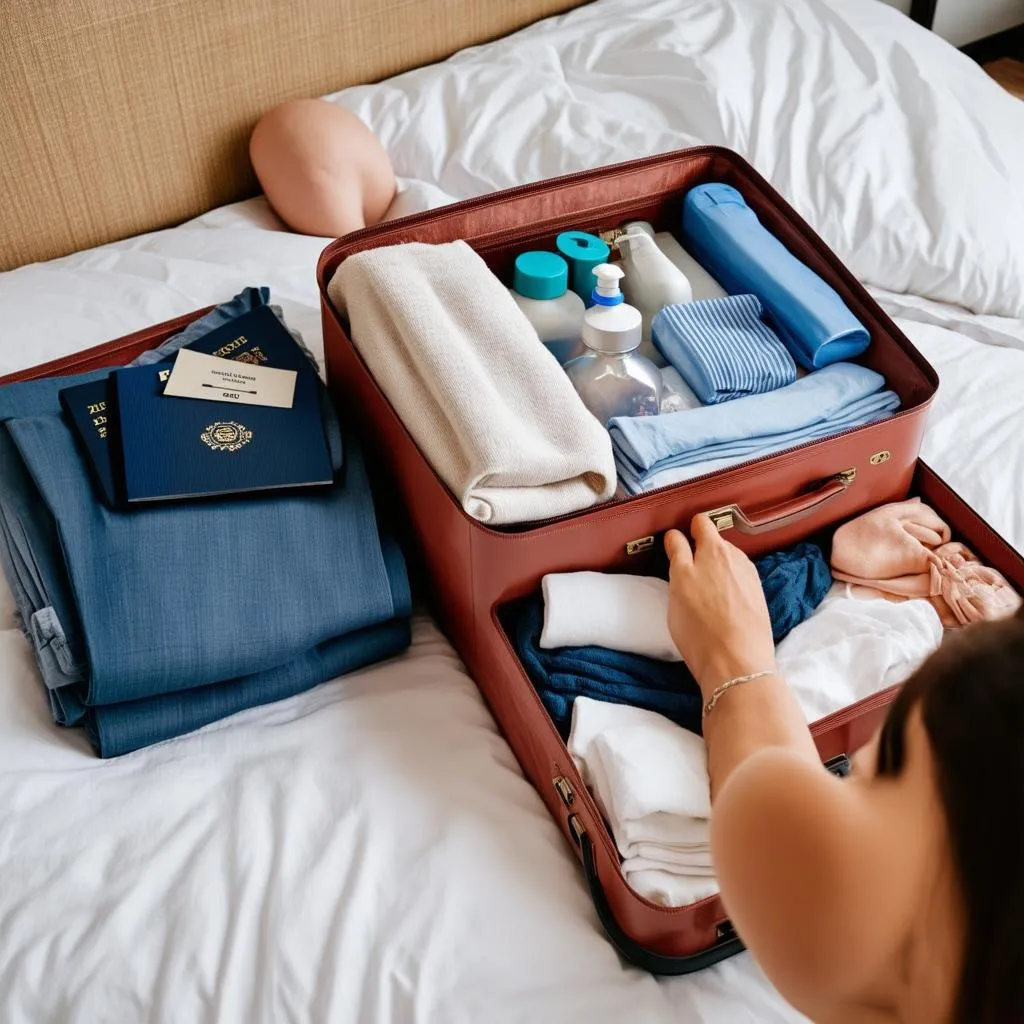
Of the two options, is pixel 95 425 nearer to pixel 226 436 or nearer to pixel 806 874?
pixel 226 436

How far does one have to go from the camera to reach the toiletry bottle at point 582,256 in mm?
1183

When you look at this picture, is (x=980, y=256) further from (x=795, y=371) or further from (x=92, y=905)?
(x=92, y=905)

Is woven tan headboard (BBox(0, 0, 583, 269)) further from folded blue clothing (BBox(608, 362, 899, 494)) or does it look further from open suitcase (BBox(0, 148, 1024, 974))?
folded blue clothing (BBox(608, 362, 899, 494))

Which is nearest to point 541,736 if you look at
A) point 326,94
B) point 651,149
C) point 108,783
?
point 108,783

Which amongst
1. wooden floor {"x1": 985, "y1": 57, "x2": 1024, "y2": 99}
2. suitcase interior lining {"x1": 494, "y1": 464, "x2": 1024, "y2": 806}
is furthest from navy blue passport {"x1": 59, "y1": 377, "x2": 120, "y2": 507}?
→ wooden floor {"x1": 985, "y1": 57, "x2": 1024, "y2": 99}

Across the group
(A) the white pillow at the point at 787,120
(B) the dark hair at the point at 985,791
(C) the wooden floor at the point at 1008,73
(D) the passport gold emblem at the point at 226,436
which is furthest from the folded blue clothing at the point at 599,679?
(C) the wooden floor at the point at 1008,73

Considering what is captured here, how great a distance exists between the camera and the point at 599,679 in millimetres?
949

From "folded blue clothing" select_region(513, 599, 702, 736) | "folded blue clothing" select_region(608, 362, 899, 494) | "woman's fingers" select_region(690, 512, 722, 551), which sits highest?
"folded blue clothing" select_region(608, 362, 899, 494)

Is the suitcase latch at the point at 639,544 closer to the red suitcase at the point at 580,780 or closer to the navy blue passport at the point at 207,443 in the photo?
the red suitcase at the point at 580,780

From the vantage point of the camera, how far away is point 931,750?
51 centimetres

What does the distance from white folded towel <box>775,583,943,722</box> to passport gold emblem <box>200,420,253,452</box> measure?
20.8 inches

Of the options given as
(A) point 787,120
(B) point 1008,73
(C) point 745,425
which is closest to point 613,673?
(C) point 745,425

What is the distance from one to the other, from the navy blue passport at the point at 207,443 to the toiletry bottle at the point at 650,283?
343 mm

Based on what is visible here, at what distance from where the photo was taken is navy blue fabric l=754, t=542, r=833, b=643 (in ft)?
3.26
